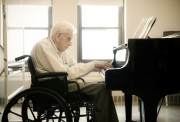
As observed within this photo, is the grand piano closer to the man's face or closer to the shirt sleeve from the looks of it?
the shirt sleeve

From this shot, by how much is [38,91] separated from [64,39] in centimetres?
62

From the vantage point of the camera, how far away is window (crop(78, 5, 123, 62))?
4281 mm

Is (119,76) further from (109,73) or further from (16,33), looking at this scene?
(16,33)

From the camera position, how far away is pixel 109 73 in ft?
5.67

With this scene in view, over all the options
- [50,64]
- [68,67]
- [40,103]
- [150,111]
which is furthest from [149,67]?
[40,103]

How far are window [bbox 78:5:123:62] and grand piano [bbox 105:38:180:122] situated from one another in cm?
261

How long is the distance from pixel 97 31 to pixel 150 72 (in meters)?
2.73

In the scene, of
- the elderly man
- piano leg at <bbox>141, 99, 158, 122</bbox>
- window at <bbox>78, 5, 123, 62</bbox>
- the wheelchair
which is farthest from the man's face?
window at <bbox>78, 5, 123, 62</bbox>

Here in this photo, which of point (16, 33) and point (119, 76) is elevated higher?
point (16, 33)

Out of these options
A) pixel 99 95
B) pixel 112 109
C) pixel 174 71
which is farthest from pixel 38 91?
pixel 174 71

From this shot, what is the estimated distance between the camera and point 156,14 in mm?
4109

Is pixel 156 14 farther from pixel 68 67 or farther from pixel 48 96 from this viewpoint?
pixel 48 96

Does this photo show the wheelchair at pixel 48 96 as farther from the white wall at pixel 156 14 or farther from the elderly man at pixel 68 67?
the white wall at pixel 156 14

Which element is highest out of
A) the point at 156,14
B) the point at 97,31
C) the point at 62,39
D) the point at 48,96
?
the point at 156,14
